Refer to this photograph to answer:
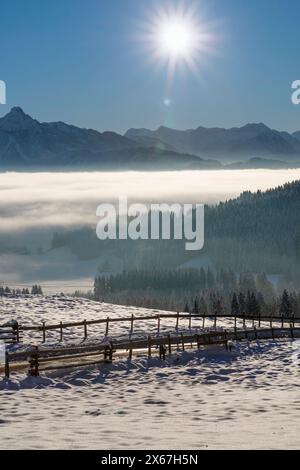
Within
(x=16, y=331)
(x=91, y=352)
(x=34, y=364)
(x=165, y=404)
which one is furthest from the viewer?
(x=16, y=331)

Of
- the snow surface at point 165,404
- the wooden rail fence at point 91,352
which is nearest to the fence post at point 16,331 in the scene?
the wooden rail fence at point 91,352

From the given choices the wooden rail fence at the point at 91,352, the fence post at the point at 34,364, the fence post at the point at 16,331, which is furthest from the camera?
the fence post at the point at 16,331

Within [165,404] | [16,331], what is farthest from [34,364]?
[16,331]

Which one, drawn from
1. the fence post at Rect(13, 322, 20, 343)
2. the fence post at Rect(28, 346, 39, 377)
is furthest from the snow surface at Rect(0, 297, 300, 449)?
the fence post at Rect(13, 322, 20, 343)

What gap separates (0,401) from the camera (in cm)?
2473

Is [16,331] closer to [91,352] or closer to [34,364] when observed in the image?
[91,352]

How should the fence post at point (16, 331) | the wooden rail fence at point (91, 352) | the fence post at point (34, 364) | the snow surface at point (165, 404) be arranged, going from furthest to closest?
the fence post at point (16, 331) → the wooden rail fence at point (91, 352) → the fence post at point (34, 364) → the snow surface at point (165, 404)

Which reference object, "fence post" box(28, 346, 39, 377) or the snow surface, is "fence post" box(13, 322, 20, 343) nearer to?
the snow surface

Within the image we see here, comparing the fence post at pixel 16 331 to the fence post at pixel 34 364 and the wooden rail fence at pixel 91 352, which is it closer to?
the wooden rail fence at pixel 91 352

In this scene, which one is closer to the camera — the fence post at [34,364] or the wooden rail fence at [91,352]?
the fence post at [34,364]

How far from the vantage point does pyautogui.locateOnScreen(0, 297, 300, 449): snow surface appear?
61.2 ft

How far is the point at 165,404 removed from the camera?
25.1m

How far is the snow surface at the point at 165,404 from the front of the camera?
734 inches
